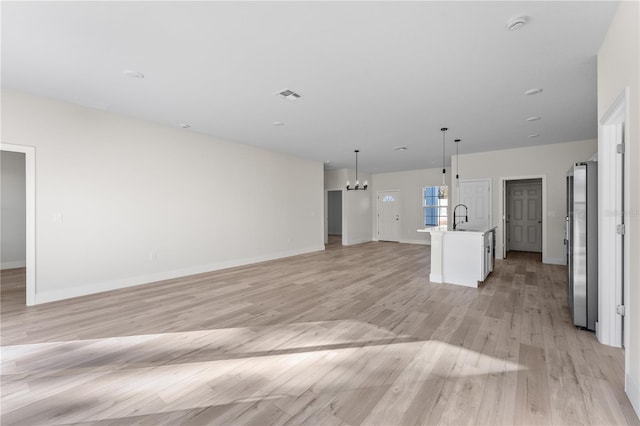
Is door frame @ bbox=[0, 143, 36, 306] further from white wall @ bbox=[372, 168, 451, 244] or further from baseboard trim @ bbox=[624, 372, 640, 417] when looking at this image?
white wall @ bbox=[372, 168, 451, 244]

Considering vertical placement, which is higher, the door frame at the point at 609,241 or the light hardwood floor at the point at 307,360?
the door frame at the point at 609,241

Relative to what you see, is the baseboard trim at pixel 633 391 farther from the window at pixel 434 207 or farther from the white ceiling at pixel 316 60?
the window at pixel 434 207

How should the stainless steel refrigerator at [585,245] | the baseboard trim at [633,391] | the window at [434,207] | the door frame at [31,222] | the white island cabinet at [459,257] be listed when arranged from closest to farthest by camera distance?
the baseboard trim at [633,391] < the stainless steel refrigerator at [585,245] < the door frame at [31,222] < the white island cabinet at [459,257] < the window at [434,207]

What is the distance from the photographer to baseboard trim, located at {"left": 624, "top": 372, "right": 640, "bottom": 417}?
1.69 metres

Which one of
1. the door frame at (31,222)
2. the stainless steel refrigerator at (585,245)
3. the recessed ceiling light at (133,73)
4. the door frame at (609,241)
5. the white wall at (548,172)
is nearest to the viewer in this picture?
the door frame at (609,241)

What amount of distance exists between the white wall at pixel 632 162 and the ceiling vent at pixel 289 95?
10.0 feet

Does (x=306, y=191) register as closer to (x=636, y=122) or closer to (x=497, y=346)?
(x=497, y=346)

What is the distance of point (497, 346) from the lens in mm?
2545

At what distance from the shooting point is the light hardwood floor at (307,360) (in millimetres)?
1740

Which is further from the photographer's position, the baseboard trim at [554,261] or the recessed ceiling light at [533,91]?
the baseboard trim at [554,261]

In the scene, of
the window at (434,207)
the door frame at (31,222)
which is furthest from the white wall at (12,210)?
the window at (434,207)

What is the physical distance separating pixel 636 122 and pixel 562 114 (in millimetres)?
3438

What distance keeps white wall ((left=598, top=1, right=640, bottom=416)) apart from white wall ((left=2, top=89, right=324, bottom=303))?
5863 mm

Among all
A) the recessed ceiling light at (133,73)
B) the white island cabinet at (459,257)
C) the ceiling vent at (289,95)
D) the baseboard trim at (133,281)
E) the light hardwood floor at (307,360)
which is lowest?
the light hardwood floor at (307,360)
